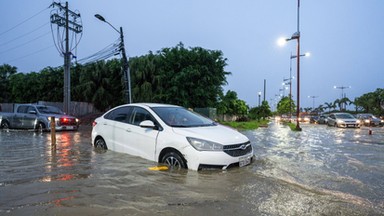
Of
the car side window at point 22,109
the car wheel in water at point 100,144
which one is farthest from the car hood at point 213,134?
the car side window at point 22,109

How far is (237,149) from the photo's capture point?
6.23m

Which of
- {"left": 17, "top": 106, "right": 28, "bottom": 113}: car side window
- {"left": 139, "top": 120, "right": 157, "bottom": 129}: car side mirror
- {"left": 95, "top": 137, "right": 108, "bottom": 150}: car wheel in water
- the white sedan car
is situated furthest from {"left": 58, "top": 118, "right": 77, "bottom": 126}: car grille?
{"left": 139, "top": 120, "right": 157, "bottom": 129}: car side mirror

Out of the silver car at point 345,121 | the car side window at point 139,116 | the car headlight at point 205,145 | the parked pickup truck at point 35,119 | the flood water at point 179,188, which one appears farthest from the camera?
the silver car at point 345,121

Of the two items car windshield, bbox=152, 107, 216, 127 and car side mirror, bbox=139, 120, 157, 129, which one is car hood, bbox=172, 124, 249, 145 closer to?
car windshield, bbox=152, 107, 216, 127

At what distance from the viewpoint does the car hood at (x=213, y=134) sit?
19.9ft

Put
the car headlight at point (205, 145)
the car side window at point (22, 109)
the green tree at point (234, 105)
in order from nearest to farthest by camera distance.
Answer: the car headlight at point (205, 145) → the car side window at point (22, 109) → the green tree at point (234, 105)

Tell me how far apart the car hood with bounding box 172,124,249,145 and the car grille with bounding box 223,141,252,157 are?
80 mm

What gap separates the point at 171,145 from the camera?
247 inches

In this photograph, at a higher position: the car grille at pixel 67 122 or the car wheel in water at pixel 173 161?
the car grille at pixel 67 122

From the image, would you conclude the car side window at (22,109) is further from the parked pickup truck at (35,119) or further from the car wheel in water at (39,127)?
the car wheel in water at (39,127)

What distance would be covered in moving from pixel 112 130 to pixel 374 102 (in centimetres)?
7183

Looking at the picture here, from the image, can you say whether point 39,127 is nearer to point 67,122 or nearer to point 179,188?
point 67,122

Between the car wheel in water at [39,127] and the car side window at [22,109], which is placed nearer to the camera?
the car wheel in water at [39,127]

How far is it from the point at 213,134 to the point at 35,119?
1448cm
